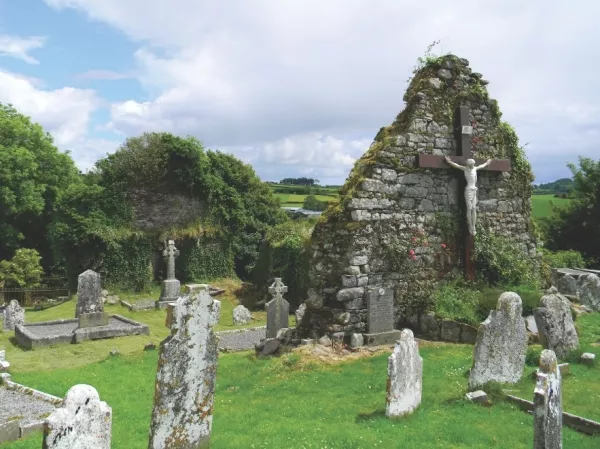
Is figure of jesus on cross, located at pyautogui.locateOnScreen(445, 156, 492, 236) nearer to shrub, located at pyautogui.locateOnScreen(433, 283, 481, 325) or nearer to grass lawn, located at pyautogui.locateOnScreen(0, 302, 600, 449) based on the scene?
shrub, located at pyautogui.locateOnScreen(433, 283, 481, 325)

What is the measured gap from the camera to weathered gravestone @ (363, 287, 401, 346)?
11742 mm

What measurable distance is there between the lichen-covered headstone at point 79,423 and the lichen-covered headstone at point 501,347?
5457 mm

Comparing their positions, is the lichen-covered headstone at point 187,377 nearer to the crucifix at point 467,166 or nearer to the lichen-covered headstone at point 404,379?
the lichen-covered headstone at point 404,379

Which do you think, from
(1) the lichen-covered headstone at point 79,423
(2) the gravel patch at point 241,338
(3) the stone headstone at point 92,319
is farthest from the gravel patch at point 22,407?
(3) the stone headstone at point 92,319

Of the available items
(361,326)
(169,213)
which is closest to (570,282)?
(361,326)

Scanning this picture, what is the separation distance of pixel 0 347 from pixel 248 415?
10969 mm

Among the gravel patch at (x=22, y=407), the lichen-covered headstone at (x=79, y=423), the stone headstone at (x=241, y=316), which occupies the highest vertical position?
the lichen-covered headstone at (x=79, y=423)

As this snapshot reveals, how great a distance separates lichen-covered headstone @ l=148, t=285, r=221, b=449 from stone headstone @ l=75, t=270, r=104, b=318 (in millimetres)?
13111

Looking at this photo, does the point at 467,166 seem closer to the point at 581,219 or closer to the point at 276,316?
the point at 276,316

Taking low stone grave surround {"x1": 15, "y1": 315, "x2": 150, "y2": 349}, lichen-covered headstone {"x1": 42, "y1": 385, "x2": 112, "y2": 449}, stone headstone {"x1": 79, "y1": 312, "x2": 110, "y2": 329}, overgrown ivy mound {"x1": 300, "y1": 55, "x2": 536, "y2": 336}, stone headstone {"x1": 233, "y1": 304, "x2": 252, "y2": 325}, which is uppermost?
overgrown ivy mound {"x1": 300, "y1": 55, "x2": 536, "y2": 336}

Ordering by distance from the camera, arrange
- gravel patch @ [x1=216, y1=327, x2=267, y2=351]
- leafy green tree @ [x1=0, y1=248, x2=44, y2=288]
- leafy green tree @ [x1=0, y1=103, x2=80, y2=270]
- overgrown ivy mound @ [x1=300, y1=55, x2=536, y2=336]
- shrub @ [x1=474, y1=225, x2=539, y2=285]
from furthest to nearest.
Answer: leafy green tree @ [x1=0, y1=103, x2=80, y2=270]
leafy green tree @ [x1=0, y1=248, x2=44, y2=288]
gravel patch @ [x1=216, y1=327, x2=267, y2=351]
shrub @ [x1=474, y1=225, x2=539, y2=285]
overgrown ivy mound @ [x1=300, y1=55, x2=536, y2=336]

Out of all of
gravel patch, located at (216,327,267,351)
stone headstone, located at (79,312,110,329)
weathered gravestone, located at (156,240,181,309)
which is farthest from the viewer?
weathered gravestone, located at (156,240,181,309)

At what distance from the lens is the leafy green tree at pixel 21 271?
2732cm

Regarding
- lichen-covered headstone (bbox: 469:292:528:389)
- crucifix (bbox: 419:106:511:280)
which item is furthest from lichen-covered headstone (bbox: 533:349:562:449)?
crucifix (bbox: 419:106:511:280)
